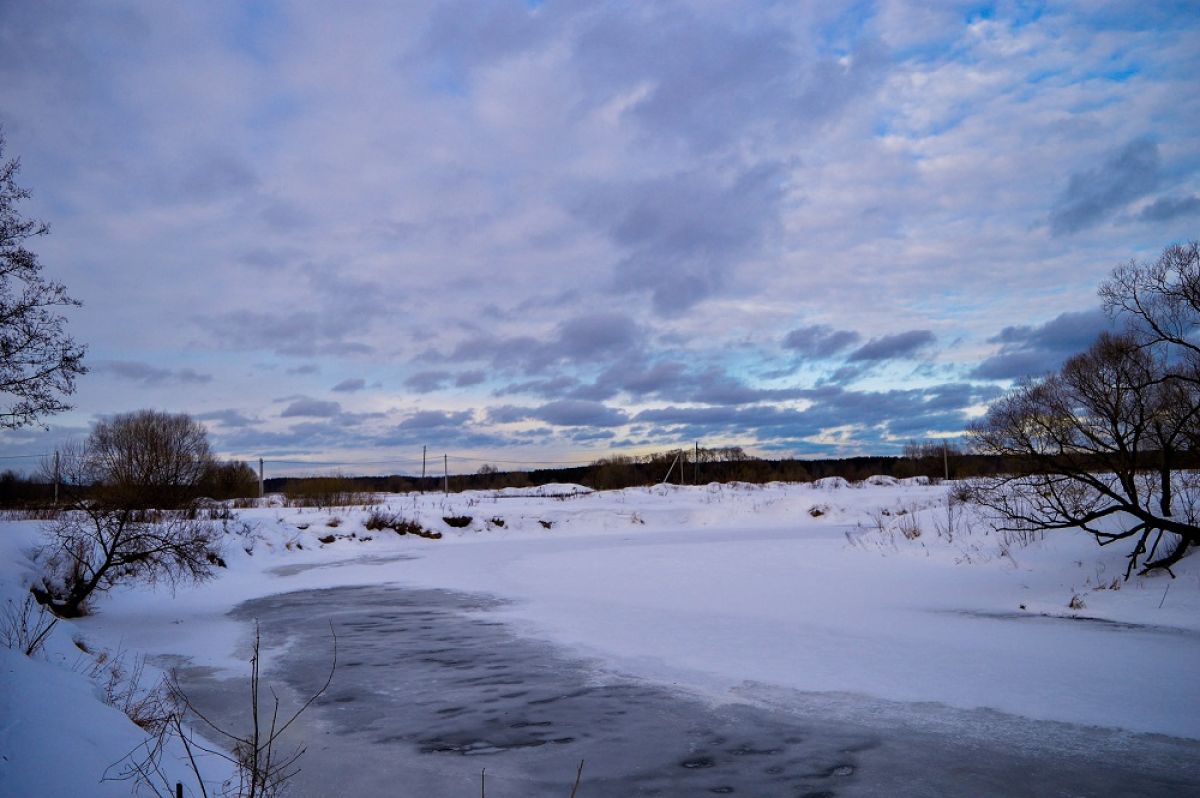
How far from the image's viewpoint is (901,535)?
1625 centimetres

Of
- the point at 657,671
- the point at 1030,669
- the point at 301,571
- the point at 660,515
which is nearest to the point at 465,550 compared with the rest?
the point at 301,571

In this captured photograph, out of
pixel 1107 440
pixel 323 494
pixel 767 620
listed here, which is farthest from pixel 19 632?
pixel 323 494

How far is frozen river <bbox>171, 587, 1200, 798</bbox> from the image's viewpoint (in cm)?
435

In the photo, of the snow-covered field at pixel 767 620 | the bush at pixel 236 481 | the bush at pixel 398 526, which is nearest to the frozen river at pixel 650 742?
the snow-covered field at pixel 767 620

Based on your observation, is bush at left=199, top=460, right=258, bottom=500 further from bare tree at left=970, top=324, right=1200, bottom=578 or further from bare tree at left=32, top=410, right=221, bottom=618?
bare tree at left=970, top=324, right=1200, bottom=578

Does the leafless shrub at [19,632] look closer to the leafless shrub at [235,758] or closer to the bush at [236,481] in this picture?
the leafless shrub at [235,758]

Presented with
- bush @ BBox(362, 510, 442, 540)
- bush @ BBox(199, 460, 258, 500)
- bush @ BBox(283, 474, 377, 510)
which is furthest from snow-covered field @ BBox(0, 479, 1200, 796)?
bush @ BBox(199, 460, 258, 500)

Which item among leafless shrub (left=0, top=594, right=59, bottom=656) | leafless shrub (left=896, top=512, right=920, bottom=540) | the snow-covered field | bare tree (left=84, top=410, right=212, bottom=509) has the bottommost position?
the snow-covered field

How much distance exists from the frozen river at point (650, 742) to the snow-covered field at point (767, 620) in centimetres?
39

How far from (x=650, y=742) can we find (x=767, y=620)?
16.6 ft

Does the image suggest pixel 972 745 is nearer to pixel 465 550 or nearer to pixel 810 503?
pixel 465 550

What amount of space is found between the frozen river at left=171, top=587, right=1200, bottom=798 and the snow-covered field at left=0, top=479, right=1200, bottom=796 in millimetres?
393

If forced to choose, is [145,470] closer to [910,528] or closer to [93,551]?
[93,551]

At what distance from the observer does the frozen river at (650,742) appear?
435cm
